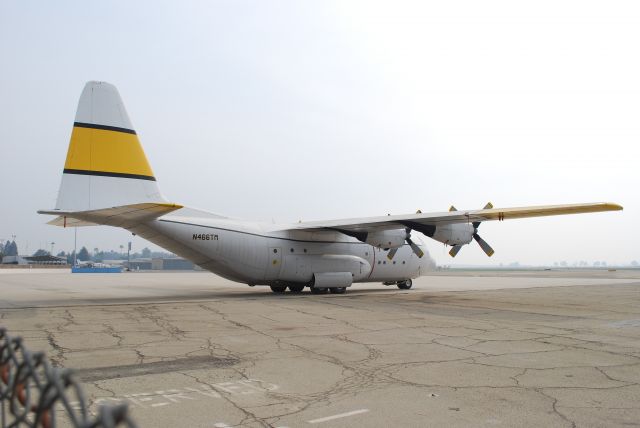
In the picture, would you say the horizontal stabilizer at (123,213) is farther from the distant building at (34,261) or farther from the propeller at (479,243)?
the distant building at (34,261)

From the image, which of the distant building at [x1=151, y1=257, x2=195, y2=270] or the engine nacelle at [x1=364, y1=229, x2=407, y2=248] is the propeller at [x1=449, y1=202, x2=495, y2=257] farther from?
the distant building at [x1=151, y1=257, x2=195, y2=270]

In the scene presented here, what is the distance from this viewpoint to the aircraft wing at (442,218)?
1930cm

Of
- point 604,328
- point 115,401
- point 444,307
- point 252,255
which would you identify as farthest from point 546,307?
point 115,401

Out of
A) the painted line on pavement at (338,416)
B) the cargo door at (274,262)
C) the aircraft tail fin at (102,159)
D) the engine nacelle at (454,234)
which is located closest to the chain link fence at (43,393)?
the painted line on pavement at (338,416)

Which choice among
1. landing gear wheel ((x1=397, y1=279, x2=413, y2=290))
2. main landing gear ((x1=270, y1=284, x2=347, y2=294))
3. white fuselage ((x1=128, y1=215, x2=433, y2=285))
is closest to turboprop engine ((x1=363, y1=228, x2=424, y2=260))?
white fuselage ((x1=128, y1=215, x2=433, y2=285))

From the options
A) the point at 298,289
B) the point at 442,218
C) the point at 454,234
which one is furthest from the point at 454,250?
the point at 298,289

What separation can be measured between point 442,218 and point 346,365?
13720 mm

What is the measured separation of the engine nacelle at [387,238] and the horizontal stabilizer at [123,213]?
9.67 meters

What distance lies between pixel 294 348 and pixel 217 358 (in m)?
1.60

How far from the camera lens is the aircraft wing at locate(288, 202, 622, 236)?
19297mm

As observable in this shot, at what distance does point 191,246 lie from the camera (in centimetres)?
1973

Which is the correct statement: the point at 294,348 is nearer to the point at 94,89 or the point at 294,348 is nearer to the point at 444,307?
the point at 444,307

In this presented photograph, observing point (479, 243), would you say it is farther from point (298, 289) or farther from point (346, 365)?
point (346, 365)

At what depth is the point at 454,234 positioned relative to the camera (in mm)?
22453
